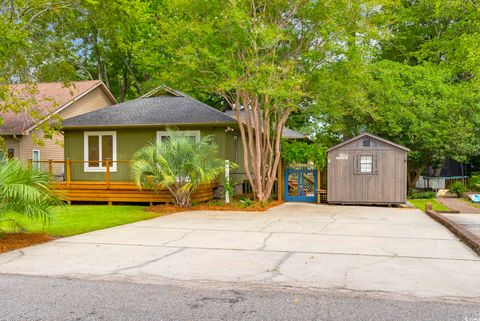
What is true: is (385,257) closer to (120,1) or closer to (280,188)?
(280,188)

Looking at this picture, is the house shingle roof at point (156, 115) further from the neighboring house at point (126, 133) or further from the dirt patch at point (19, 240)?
the dirt patch at point (19, 240)

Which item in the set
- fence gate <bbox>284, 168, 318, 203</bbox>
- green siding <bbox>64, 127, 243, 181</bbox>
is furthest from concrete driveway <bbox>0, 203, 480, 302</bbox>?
green siding <bbox>64, 127, 243, 181</bbox>

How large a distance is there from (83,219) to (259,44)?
7.11 metres

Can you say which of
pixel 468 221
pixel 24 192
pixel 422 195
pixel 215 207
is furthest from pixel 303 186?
pixel 24 192

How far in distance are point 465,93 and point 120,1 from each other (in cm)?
1472

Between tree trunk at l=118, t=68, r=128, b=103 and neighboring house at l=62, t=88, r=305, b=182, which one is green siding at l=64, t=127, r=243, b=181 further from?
tree trunk at l=118, t=68, r=128, b=103

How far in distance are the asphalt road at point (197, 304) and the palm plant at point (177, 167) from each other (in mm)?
8475

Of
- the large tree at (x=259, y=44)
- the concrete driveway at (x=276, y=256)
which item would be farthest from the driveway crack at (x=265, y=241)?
the large tree at (x=259, y=44)

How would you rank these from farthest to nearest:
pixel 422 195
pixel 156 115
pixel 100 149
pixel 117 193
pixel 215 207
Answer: pixel 422 195
pixel 100 149
pixel 156 115
pixel 117 193
pixel 215 207

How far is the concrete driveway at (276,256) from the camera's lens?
551 centimetres

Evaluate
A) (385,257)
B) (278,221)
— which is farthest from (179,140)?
(385,257)

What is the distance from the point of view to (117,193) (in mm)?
15969

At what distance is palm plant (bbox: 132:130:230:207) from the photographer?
13.7m

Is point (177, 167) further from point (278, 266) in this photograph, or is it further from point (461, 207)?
point (461, 207)
